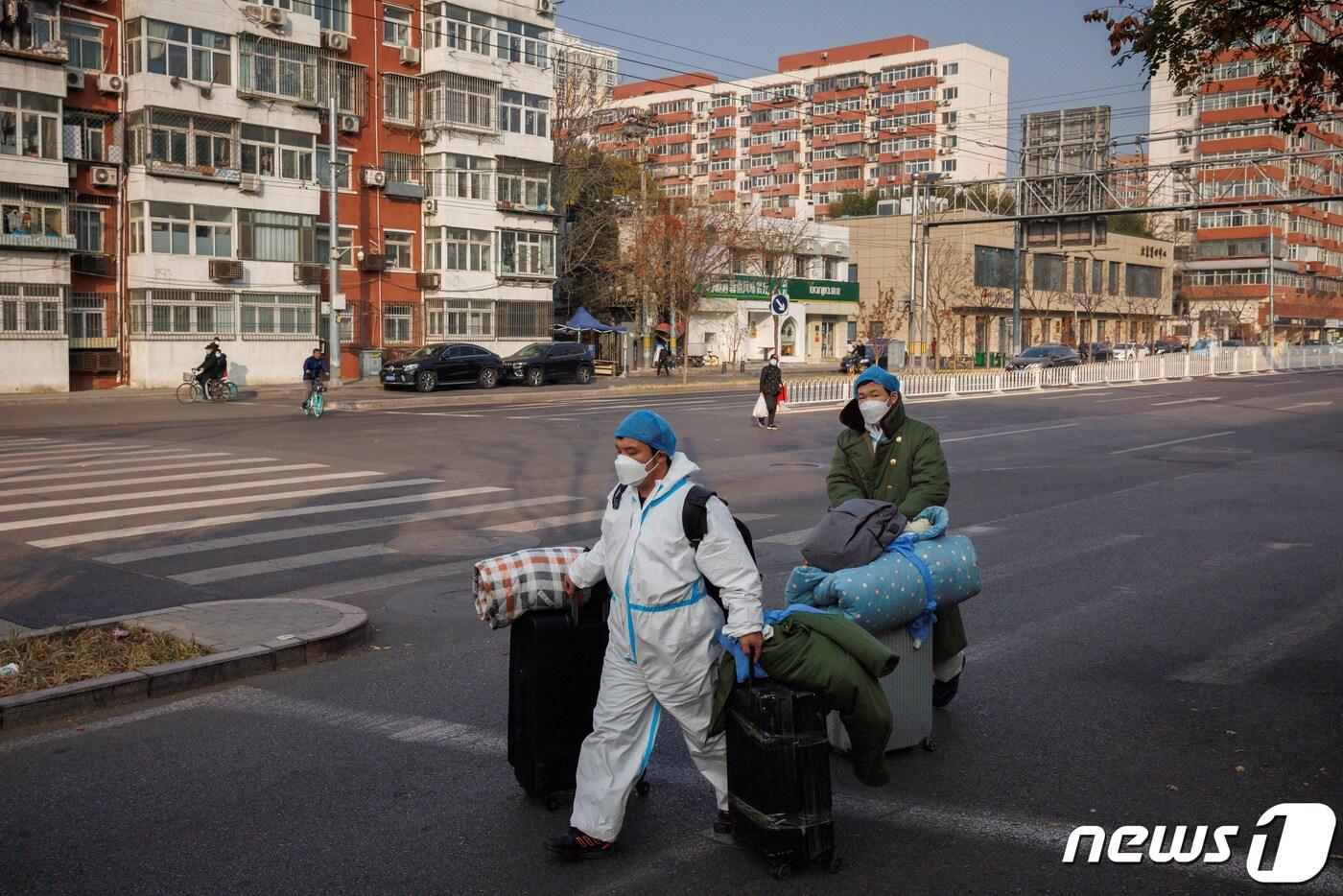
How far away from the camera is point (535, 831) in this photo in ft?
16.1

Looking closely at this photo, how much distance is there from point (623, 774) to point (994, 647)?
3.71 m

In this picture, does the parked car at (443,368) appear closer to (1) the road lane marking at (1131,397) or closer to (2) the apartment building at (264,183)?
(2) the apartment building at (264,183)

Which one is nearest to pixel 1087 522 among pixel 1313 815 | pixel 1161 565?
pixel 1161 565

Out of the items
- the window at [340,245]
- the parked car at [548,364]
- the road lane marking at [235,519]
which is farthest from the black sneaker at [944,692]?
the window at [340,245]

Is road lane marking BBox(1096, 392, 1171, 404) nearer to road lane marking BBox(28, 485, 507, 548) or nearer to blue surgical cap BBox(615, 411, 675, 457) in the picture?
road lane marking BBox(28, 485, 507, 548)

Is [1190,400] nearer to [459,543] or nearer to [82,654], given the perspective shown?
[459,543]

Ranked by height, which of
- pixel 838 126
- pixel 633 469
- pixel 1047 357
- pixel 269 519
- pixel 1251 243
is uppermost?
pixel 838 126

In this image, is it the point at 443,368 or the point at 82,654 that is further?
the point at 443,368

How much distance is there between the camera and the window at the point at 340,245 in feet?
153

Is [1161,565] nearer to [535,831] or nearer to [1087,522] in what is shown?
[1087,522]

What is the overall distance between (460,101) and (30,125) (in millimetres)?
17591

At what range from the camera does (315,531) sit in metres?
12.0

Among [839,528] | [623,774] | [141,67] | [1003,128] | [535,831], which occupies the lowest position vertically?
[535,831]

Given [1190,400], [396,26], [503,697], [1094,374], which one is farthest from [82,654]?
[396,26]
